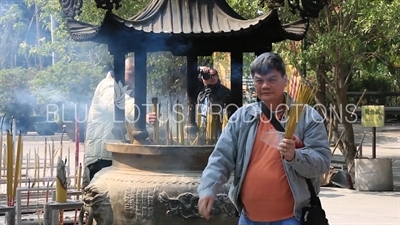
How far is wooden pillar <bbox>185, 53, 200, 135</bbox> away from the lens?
555 cm

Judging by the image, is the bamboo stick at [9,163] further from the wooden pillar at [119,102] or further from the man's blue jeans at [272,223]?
the man's blue jeans at [272,223]

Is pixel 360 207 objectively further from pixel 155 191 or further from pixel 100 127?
pixel 155 191

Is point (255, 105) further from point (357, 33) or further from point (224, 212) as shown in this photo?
point (357, 33)

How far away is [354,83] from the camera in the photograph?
27438 mm

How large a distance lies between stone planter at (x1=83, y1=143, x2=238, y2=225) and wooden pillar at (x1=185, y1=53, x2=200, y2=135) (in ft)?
2.40

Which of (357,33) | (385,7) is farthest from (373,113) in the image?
(385,7)

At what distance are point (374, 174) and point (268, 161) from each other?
7.85 meters

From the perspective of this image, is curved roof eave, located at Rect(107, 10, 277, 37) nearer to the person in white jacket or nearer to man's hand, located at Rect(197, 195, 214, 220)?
the person in white jacket

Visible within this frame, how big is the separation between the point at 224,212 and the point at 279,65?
1891mm

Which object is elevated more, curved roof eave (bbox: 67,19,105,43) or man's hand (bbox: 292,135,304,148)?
curved roof eave (bbox: 67,19,105,43)

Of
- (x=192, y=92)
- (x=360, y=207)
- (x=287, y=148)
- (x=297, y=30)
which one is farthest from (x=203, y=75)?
(x=360, y=207)

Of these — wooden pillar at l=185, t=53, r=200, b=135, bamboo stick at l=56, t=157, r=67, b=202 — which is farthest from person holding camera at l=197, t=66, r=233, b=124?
bamboo stick at l=56, t=157, r=67, b=202

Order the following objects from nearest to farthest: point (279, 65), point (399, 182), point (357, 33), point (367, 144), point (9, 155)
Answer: point (279, 65), point (9, 155), point (357, 33), point (399, 182), point (367, 144)

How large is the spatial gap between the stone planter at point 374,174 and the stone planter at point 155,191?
20.2 feet
